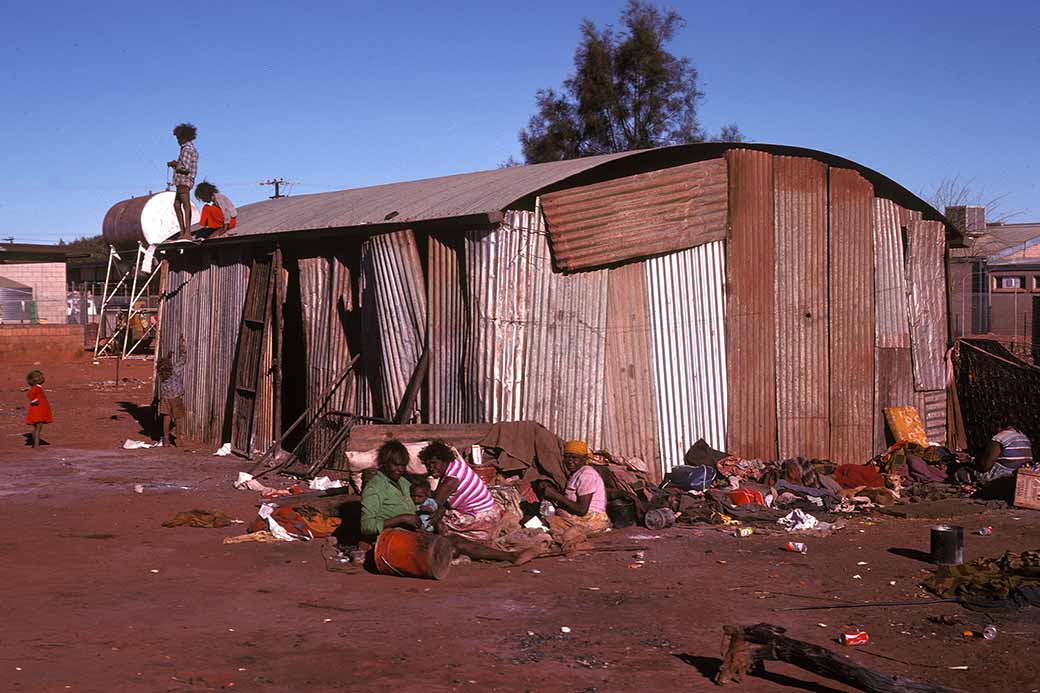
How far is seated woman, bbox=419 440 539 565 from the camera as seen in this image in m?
9.46

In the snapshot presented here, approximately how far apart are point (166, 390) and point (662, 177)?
8.63 m

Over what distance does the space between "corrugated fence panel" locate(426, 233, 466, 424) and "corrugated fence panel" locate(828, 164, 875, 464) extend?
4570 millimetres

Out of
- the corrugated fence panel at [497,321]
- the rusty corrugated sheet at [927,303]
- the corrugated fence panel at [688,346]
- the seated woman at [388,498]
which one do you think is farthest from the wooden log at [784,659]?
the rusty corrugated sheet at [927,303]

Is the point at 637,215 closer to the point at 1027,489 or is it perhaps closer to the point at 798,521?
the point at 798,521

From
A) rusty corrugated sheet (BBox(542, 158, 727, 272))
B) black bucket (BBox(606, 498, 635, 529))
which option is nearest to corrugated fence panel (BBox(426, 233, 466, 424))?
rusty corrugated sheet (BBox(542, 158, 727, 272))

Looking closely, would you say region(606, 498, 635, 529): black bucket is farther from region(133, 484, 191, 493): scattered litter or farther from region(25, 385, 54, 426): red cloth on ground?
region(25, 385, 54, 426): red cloth on ground

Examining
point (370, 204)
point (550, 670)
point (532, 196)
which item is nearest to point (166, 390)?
point (370, 204)

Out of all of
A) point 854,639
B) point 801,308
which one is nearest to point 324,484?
point 801,308

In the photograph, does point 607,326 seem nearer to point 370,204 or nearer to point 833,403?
point 833,403

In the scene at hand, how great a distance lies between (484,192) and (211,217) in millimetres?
5887

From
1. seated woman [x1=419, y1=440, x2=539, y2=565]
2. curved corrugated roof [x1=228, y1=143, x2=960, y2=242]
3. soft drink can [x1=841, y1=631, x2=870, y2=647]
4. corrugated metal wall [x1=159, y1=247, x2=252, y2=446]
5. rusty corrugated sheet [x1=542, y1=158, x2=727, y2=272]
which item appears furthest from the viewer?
corrugated metal wall [x1=159, y1=247, x2=252, y2=446]

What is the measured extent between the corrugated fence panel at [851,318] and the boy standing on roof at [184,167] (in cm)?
997

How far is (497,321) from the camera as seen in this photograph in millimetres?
11617

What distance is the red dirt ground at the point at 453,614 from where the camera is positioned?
6297 mm
